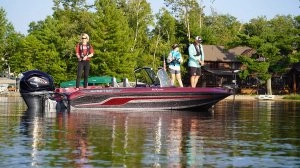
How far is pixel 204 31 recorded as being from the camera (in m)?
93.7

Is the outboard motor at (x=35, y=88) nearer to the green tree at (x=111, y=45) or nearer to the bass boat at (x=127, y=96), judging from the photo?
the bass boat at (x=127, y=96)

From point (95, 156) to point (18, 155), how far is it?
3.28 ft

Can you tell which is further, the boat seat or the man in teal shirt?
the man in teal shirt

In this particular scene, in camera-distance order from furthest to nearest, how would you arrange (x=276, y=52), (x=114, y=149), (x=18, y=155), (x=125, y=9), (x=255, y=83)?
(x=125, y=9), (x=255, y=83), (x=276, y=52), (x=114, y=149), (x=18, y=155)

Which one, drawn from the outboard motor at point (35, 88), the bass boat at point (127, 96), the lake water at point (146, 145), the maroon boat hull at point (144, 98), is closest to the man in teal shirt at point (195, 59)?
the bass boat at point (127, 96)

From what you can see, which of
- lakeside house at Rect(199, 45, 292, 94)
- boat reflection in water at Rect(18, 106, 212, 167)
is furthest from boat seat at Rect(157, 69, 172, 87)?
lakeside house at Rect(199, 45, 292, 94)

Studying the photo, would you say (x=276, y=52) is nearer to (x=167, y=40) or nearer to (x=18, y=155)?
(x=167, y=40)

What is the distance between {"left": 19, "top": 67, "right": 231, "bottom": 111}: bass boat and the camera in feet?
65.9

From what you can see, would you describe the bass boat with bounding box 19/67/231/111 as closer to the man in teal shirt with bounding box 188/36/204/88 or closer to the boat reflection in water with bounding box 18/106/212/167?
the man in teal shirt with bounding box 188/36/204/88

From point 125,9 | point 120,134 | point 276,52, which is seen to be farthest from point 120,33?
point 120,134

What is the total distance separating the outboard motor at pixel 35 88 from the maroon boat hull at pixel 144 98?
790mm

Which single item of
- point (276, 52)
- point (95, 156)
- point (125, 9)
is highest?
point (125, 9)

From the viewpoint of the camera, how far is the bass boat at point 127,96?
65.9 feet

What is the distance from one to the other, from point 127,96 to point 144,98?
1.82ft
